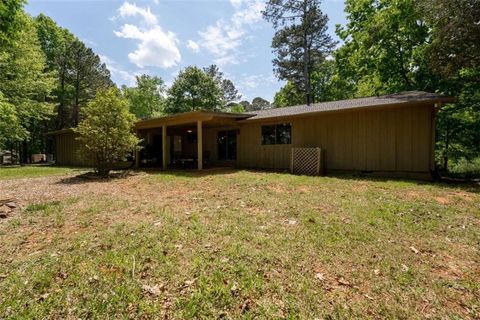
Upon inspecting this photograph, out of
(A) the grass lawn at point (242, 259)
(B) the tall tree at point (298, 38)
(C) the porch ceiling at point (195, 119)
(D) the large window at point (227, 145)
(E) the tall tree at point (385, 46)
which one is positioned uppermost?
(B) the tall tree at point (298, 38)

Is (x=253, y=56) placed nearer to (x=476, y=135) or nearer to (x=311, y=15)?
(x=311, y=15)

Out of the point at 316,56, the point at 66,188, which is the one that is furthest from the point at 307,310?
the point at 316,56

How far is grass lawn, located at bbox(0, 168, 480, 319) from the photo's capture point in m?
2.29

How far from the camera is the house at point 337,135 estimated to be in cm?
888

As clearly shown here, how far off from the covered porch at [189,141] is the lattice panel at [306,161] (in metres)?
3.47

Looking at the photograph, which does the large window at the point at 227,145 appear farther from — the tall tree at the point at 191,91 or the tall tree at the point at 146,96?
the tall tree at the point at 146,96

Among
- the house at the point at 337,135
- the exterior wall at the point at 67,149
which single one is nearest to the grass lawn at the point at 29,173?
the house at the point at 337,135

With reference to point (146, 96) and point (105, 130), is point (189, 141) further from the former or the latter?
point (146, 96)

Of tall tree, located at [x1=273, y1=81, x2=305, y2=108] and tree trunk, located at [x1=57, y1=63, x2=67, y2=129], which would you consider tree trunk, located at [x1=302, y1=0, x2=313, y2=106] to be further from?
tree trunk, located at [x1=57, y1=63, x2=67, y2=129]

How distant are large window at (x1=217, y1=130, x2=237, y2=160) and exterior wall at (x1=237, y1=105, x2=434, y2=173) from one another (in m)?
2.45

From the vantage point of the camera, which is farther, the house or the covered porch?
the covered porch

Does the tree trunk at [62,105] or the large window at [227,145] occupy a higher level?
the tree trunk at [62,105]

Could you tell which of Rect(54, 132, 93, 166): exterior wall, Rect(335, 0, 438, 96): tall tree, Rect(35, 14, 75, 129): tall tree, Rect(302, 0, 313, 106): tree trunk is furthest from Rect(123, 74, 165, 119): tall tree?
Rect(335, 0, 438, 96): tall tree

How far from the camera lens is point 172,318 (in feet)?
7.00
